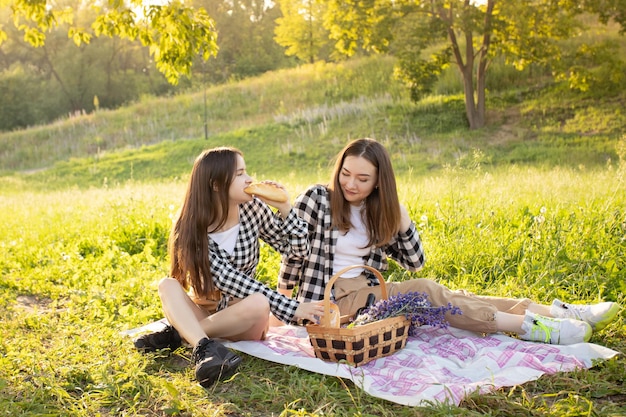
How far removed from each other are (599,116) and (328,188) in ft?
57.2

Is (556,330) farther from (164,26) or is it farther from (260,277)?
(164,26)

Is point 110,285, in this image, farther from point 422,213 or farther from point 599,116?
point 599,116

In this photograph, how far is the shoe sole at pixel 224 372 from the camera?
3.61 m

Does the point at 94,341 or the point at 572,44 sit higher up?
the point at 572,44

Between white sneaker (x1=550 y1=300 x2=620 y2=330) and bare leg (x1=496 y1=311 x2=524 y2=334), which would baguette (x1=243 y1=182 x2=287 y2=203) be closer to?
bare leg (x1=496 y1=311 x2=524 y2=334)

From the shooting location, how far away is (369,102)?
23969mm

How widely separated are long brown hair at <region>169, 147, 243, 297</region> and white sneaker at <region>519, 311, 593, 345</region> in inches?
80.2

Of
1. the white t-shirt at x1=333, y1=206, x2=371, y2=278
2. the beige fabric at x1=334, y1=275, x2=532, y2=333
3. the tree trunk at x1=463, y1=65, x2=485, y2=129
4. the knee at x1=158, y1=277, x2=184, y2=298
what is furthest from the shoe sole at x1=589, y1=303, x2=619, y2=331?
the tree trunk at x1=463, y1=65, x2=485, y2=129

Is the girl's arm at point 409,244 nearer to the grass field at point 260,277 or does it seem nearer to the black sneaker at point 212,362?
the grass field at point 260,277

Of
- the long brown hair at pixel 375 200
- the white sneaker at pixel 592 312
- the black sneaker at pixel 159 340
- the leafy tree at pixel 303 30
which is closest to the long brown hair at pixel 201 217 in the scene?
the black sneaker at pixel 159 340

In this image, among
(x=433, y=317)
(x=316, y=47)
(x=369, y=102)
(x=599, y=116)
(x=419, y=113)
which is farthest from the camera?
(x=316, y=47)

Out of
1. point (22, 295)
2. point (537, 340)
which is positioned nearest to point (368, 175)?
point (537, 340)

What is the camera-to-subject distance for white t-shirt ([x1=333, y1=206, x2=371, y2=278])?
4492mm

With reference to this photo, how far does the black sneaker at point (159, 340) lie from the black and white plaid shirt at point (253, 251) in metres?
0.36
